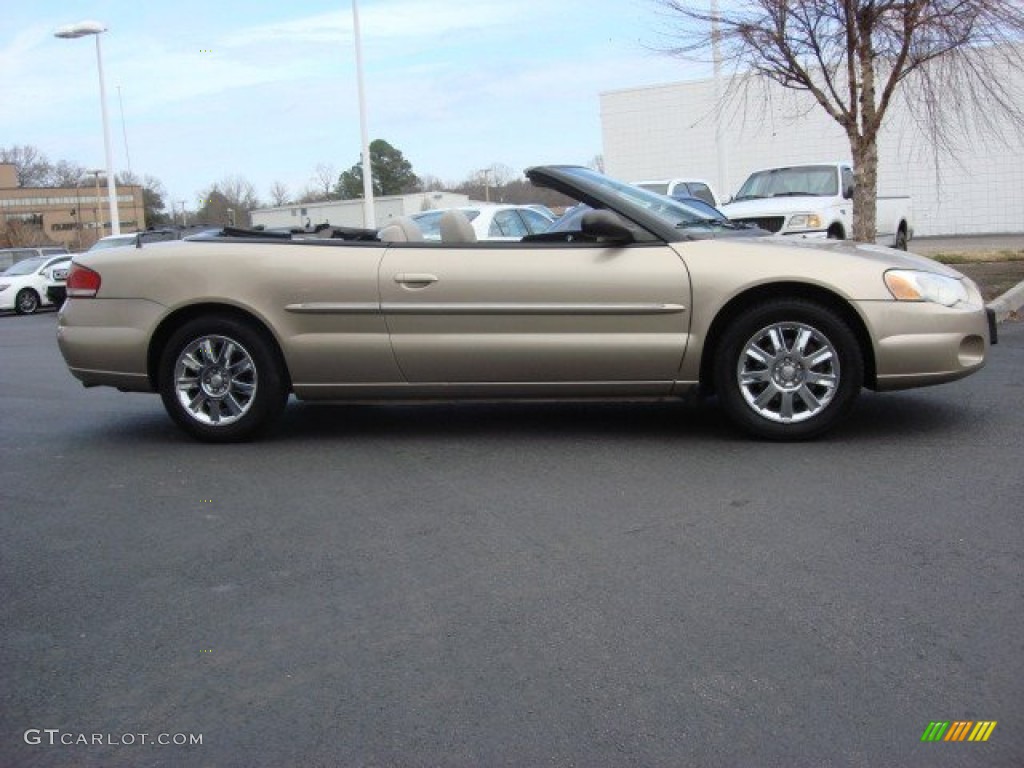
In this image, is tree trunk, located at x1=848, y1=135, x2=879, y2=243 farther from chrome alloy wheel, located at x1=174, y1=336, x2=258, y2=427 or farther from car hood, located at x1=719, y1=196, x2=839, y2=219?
chrome alloy wheel, located at x1=174, y1=336, x2=258, y2=427

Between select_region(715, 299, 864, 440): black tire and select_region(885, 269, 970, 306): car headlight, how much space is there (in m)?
0.33

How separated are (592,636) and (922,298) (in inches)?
131

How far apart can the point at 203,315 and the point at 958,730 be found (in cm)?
483

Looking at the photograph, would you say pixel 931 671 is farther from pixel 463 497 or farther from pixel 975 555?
pixel 463 497

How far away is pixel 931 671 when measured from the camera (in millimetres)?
3098

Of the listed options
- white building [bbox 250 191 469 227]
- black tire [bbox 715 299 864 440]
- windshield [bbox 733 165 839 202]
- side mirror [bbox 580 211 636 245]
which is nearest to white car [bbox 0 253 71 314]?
white building [bbox 250 191 469 227]

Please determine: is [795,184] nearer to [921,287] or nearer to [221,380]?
[921,287]

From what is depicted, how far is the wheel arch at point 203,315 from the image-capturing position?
6.30 m

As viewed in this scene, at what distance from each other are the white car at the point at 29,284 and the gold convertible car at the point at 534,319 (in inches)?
808

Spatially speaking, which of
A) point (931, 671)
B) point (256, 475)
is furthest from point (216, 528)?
point (931, 671)

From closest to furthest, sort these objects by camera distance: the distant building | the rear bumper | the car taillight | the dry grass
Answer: the rear bumper → the car taillight → the dry grass → the distant building

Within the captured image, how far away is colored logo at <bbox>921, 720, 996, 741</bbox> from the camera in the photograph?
275cm

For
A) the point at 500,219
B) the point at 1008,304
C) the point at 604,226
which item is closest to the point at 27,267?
the point at 500,219

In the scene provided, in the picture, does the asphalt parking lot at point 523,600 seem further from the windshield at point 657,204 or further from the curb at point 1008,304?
the curb at point 1008,304
